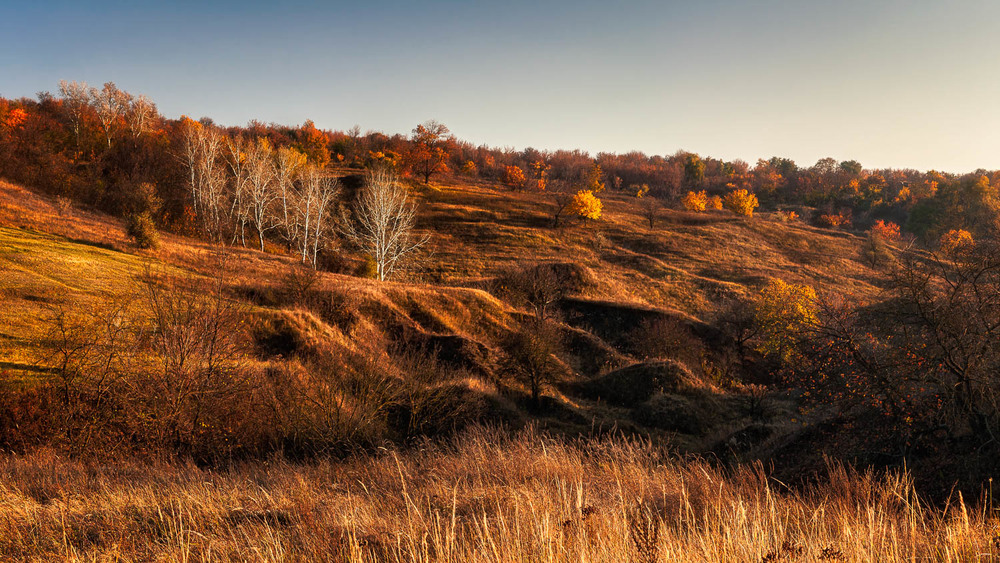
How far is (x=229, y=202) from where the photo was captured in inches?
2324

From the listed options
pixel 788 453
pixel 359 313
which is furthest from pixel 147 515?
pixel 359 313

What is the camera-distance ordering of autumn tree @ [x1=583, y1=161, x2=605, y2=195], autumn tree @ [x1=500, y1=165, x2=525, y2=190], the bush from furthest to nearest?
autumn tree @ [x1=583, y1=161, x2=605, y2=195], autumn tree @ [x1=500, y1=165, x2=525, y2=190], the bush

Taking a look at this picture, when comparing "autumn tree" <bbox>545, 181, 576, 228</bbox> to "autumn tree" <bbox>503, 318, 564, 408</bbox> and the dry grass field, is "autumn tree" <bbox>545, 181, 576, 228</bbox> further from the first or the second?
"autumn tree" <bbox>503, 318, 564, 408</bbox>

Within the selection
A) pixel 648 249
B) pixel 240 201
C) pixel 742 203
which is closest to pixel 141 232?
pixel 240 201

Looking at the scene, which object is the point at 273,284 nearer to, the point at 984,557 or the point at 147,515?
the point at 147,515

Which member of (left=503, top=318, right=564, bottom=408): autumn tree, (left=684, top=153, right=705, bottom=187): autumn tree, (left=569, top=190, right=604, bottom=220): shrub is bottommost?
(left=503, top=318, right=564, bottom=408): autumn tree

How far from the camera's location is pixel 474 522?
175 inches

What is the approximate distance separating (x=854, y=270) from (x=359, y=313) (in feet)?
250

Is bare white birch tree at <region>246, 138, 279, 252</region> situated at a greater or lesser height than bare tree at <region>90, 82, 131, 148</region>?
lesser

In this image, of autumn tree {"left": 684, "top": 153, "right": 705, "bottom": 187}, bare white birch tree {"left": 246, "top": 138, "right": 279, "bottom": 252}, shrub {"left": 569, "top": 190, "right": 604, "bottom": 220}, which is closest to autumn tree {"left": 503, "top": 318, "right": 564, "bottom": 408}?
bare white birch tree {"left": 246, "top": 138, "right": 279, "bottom": 252}

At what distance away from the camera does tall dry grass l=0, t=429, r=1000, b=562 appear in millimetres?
3400

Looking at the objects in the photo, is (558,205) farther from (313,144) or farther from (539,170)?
(313,144)

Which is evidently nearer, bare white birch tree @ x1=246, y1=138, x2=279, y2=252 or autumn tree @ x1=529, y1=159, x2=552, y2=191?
bare white birch tree @ x1=246, y1=138, x2=279, y2=252

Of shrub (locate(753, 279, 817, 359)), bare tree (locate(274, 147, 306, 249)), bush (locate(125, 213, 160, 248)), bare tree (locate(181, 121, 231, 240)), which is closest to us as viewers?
bush (locate(125, 213, 160, 248))
